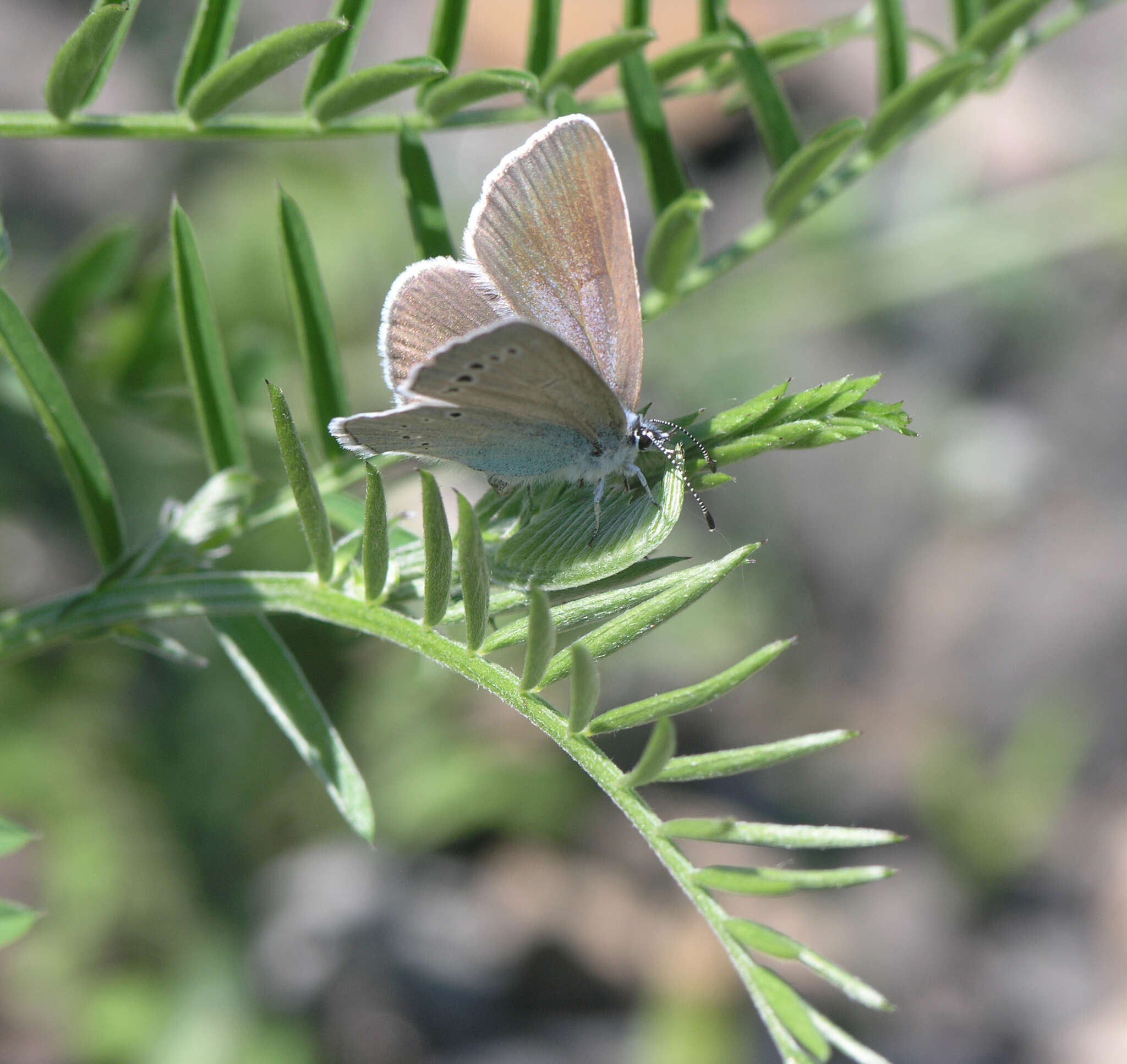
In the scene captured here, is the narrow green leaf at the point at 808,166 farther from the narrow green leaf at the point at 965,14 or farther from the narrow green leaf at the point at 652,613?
the narrow green leaf at the point at 652,613

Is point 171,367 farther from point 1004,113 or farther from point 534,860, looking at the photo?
point 1004,113

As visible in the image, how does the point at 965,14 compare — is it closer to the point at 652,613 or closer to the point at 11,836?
the point at 652,613

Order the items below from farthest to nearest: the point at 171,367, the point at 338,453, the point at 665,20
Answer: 1. the point at 665,20
2. the point at 171,367
3. the point at 338,453

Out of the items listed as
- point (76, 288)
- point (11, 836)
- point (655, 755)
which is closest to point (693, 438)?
point (655, 755)

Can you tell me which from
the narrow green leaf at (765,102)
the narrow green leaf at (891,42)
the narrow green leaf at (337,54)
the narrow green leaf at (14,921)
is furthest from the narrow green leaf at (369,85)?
the narrow green leaf at (14,921)

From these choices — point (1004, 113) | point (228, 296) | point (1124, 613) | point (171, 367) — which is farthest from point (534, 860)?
point (1004, 113)
